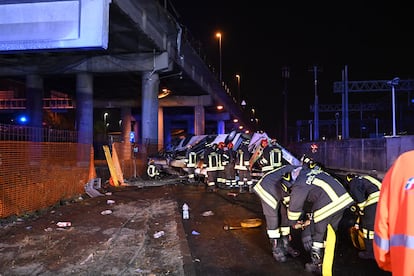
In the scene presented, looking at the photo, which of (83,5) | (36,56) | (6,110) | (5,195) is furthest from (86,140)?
(6,110)

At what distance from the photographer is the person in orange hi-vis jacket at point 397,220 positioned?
1.89 meters

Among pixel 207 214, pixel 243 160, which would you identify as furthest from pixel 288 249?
pixel 243 160

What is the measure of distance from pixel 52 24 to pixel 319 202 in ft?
42.0

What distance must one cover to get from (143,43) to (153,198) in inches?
537

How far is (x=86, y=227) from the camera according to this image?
8617 mm

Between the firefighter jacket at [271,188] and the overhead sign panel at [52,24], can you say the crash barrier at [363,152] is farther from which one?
the overhead sign panel at [52,24]

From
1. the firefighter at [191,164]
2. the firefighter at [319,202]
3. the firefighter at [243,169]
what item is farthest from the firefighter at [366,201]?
the firefighter at [191,164]

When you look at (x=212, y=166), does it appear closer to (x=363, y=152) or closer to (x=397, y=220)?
(x=363, y=152)

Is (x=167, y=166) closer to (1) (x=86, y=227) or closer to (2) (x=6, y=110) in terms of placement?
(1) (x=86, y=227)

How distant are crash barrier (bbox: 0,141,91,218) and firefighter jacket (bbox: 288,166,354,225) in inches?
256

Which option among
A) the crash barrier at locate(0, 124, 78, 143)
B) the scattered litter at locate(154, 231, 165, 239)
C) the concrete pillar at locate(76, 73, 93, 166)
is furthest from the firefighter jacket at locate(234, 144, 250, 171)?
the concrete pillar at locate(76, 73, 93, 166)

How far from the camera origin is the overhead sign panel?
14531 millimetres

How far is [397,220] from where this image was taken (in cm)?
199

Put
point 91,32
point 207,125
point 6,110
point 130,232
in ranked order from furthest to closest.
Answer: point 207,125 → point 6,110 → point 91,32 → point 130,232
